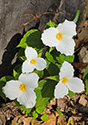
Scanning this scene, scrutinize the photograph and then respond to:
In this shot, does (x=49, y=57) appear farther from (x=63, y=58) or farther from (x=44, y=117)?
(x=44, y=117)

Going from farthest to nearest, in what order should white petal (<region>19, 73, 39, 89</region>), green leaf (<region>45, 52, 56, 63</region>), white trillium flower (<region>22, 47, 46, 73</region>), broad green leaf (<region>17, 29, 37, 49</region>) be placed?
1. green leaf (<region>45, 52, 56, 63</region>)
2. broad green leaf (<region>17, 29, 37, 49</region>)
3. white trillium flower (<region>22, 47, 46, 73</region>)
4. white petal (<region>19, 73, 39, 89</region>)

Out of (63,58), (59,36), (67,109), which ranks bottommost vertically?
(67,109)

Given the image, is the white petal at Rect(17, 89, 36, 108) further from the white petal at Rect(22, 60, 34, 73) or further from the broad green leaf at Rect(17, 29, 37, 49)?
the broad green leaf at Rect(17, 29, 37, 49)

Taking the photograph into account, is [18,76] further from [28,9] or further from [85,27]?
[85,27]

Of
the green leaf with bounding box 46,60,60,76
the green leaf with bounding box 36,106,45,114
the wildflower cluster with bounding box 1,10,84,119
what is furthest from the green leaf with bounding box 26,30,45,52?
the green leaf with bounding box 36,106,45,114

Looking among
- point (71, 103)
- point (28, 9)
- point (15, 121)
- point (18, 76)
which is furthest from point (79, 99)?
point (28, 9)

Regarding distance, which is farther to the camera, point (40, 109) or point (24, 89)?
point (40, 109)

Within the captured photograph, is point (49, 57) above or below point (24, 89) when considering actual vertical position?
above

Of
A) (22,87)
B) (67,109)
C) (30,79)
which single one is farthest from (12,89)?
(67,109)

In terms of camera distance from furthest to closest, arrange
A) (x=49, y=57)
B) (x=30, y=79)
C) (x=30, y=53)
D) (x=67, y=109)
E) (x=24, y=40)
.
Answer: (x=67, y=109), (x=49, y=57), (x=24, y=40), (x=30, y=53), (x=30, y=79)
